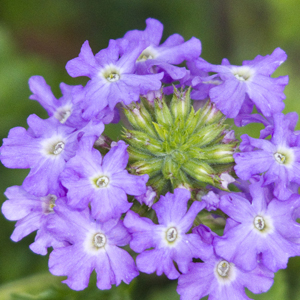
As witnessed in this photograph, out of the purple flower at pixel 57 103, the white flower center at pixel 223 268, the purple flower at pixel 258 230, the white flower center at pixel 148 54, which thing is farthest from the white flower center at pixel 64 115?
the white flower center at pixel 223 268

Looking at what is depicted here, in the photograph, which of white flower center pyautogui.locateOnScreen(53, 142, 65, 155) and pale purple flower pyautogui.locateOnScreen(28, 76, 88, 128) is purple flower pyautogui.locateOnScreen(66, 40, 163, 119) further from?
pale purple flower pyautogui.locateOnScreen(28, 76, 88, 128)

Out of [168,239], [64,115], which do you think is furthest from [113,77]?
[168,239]

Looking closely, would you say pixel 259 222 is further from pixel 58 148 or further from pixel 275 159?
pixel 58 148

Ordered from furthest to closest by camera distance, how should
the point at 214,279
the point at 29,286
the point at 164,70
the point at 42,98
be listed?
the point at 29,286
the point at 42,98
the point at 164,70
the point at 214,279

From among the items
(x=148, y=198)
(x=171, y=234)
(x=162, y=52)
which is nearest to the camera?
(x=171, y=234)

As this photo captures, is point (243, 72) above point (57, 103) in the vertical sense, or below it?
below

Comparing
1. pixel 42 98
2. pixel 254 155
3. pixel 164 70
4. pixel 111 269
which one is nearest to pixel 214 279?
pixel 111 269

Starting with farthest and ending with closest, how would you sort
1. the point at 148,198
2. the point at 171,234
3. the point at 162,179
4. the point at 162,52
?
the point at 162,52, the point at 162,179, the point at 148,198, the point at 171,234

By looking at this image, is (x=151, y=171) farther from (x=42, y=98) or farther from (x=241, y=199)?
(x=42, y=98)
